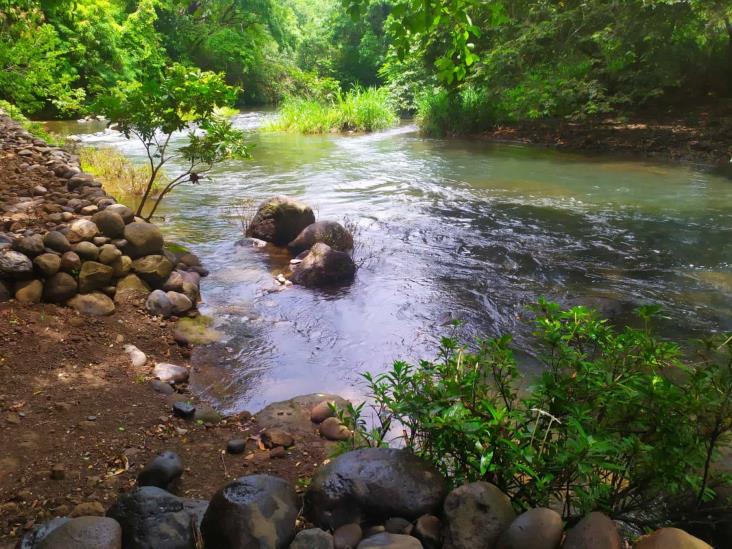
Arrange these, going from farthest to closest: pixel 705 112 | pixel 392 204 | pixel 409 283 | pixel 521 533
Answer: pixel 705 112 → pixel 392 204 → pixel 409 283 → pixel 521 533

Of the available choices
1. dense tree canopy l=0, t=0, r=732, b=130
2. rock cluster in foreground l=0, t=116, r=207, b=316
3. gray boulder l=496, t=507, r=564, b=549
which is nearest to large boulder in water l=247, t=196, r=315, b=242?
rock cluster in foreground l=0, t=116, r=207, b=316

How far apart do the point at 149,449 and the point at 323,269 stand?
359 cm

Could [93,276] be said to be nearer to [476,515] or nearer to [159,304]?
[159,304]

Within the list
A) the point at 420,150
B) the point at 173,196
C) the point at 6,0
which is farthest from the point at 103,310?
the point at 420,150

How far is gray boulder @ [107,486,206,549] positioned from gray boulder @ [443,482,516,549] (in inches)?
A: 38.6

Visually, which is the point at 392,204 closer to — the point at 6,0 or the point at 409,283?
the point at 409,283

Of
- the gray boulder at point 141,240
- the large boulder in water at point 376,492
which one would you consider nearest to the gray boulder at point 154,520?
the large boulder in water at point 376,492

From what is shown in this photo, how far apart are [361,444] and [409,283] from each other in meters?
3.65

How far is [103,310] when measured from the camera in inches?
187

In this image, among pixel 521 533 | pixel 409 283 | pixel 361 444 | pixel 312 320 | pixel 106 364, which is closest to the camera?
pixel 521 533

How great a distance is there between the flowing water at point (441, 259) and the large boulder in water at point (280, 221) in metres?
0.34

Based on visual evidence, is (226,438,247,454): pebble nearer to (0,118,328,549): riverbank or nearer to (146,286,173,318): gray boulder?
(0,118,328,549): riverbank

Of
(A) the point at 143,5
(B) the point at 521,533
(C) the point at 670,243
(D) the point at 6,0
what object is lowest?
(C) the point at 670,243

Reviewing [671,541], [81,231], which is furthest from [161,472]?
[81,231]
